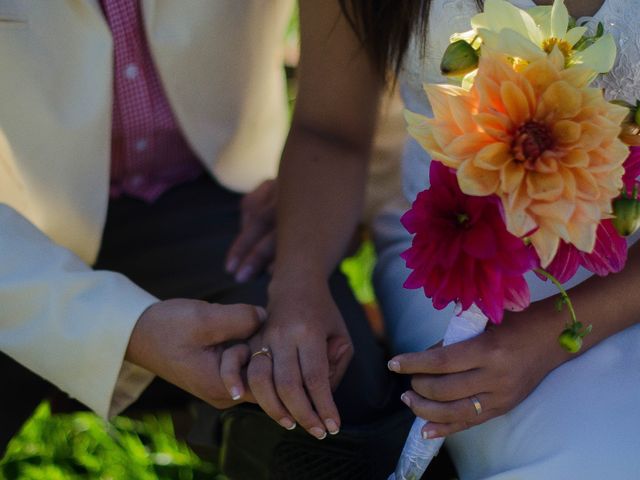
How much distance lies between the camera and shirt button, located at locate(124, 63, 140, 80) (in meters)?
1.46

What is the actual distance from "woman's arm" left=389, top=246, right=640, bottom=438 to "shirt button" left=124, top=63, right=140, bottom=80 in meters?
0.71

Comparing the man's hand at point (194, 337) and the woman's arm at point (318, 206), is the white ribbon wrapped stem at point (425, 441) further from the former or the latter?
the man's hand at point (194, 337)

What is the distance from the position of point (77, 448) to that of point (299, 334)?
68cm

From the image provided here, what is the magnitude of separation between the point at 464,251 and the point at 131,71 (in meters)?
0.81

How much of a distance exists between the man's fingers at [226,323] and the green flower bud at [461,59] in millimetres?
465

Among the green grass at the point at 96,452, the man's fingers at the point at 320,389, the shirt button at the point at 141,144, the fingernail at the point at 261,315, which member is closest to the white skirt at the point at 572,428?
the man's fingers at the point at 320,389

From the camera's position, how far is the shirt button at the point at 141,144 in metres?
1.54

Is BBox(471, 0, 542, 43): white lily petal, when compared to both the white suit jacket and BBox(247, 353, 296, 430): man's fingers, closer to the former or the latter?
BBox(247, 353, 296, 430): man's fingers

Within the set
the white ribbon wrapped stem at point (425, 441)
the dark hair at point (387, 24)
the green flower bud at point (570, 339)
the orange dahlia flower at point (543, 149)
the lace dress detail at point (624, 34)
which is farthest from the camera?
the dark hair at point (387, 24)

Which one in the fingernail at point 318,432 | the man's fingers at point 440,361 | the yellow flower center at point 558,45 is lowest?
the fingernail at point 318,432

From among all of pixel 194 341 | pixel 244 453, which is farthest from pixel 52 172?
pixel 244 453

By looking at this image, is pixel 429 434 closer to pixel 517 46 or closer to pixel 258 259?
pixel 517 46

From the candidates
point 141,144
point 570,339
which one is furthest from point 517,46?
point 141,144

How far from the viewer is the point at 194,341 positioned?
116 centimetres
